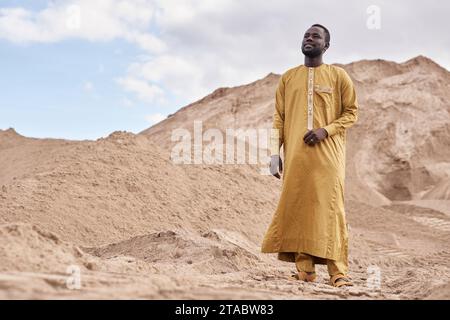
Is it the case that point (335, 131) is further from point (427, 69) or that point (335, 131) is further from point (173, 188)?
point (427, 69)

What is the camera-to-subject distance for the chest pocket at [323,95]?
14.9ft

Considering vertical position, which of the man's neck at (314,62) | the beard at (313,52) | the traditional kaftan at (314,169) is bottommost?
the traditional kaftan at (314,169)

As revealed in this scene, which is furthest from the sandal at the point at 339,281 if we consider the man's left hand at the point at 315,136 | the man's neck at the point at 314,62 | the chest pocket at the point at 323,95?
the man's neck at the point at 314,62

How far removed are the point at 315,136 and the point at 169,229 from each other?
3320 mm

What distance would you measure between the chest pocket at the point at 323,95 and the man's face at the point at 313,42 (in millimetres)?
257

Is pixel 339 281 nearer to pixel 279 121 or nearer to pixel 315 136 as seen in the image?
pixel 315 136

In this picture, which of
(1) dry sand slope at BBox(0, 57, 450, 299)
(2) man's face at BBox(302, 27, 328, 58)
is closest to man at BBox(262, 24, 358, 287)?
(2) man's face at BBox(302, 27, 328, 58)

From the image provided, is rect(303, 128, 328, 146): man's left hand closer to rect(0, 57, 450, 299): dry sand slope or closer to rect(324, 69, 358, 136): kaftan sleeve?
rect(324, 69, 358, 136): kaftan sleeve

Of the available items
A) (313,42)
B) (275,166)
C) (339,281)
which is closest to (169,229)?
(275,166)

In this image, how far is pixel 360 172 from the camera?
824 inches

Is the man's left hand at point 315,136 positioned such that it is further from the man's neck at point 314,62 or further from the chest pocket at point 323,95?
the man's neck at point 314,62
